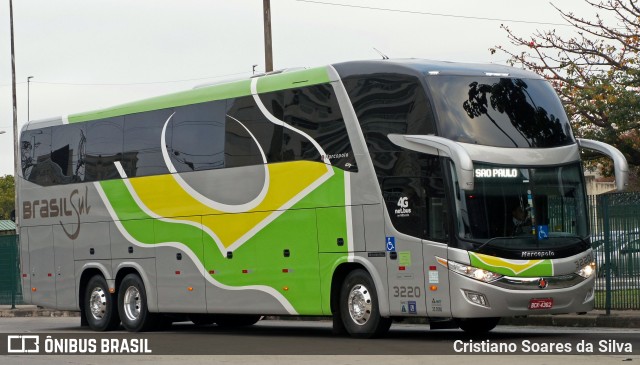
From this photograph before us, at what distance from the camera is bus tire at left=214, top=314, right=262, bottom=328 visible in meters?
24.8

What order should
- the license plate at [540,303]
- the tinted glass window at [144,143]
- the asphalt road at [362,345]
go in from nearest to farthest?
1. the asphalt road at [362,345]
2. the license plate at [540,303]
3. the tinted glass window at [144,143]

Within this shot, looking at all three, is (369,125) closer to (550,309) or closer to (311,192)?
(311,192)

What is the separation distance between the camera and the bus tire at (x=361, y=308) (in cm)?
1895

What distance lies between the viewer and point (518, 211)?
58.9 ft

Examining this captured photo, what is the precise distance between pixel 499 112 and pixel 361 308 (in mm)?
3527

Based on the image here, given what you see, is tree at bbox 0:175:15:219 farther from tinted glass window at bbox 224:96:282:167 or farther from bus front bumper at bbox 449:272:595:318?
bus front bumper at bbox 449:272:595:318

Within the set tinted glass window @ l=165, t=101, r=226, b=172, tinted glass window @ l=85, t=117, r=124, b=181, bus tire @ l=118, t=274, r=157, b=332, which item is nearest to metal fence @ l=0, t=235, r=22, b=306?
tinted glass window @ l=85, t=117, r=124, b=181

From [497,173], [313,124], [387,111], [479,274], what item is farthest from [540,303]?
[313,124]

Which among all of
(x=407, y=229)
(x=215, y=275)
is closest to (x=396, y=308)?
(x=407, y=229)

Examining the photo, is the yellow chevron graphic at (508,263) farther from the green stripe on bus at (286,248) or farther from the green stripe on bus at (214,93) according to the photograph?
the green stripe on bus at (214,93)

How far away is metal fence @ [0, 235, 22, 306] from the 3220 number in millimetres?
20403

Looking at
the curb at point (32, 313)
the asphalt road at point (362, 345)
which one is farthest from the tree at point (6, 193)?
the asphalt road at point (362, 345)

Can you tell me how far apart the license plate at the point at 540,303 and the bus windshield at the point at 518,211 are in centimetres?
71

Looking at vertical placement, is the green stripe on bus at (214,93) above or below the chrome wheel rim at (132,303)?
above
